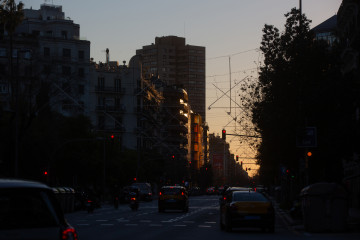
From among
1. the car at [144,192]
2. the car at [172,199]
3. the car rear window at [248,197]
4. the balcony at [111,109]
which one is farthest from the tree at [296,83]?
the balcony at [111,109]

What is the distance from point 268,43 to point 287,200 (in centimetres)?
1256

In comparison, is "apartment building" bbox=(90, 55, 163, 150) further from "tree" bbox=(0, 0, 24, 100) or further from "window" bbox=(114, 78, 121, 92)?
"tree" bbox=(0, 0, 24, 100)

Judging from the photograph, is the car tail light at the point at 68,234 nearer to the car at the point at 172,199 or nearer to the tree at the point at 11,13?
the tree at the point at 11,13

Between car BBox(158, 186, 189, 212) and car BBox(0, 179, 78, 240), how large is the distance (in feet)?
128

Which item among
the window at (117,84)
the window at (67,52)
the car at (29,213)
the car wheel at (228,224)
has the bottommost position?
the car wheel at (228,224)

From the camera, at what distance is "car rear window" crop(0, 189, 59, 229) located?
24.9ft

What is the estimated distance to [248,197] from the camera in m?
27.3

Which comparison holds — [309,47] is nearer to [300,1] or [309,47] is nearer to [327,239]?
[300,1]

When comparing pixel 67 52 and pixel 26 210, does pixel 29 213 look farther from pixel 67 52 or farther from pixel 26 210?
pixel 67 52

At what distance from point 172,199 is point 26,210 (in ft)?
130

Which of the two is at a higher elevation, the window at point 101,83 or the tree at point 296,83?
the window at point 101,83

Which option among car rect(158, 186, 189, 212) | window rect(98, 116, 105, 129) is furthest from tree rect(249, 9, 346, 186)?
window rect(98, 116, 105, 129)

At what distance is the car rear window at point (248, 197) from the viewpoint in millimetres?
27109

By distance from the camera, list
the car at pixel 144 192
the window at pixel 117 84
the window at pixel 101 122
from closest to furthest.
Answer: the car at pixel 144 192 → the window at pixel 101 122 → the window at pixel 117 84
